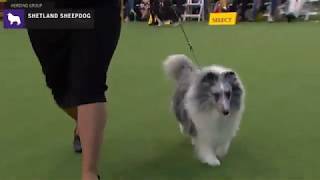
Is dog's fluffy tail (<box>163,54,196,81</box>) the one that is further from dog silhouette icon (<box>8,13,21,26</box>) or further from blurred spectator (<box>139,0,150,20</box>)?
blurred spectator (<box>139,0,150,20</box>)

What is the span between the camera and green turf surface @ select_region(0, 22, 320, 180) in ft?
10.4

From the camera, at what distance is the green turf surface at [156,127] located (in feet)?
10.4

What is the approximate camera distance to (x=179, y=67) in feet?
12.3

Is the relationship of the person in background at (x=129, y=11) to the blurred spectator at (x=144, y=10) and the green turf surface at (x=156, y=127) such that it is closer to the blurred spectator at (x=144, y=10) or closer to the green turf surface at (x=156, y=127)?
the blurred spectator at (x=144, y=10)

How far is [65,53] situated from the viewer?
2668 mm

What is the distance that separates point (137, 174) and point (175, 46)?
620cm

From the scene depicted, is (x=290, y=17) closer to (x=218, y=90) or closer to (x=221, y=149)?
(x=221, y=149)

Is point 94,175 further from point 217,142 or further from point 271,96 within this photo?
point 271,96

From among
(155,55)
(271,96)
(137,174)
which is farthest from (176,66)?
(155,55)
